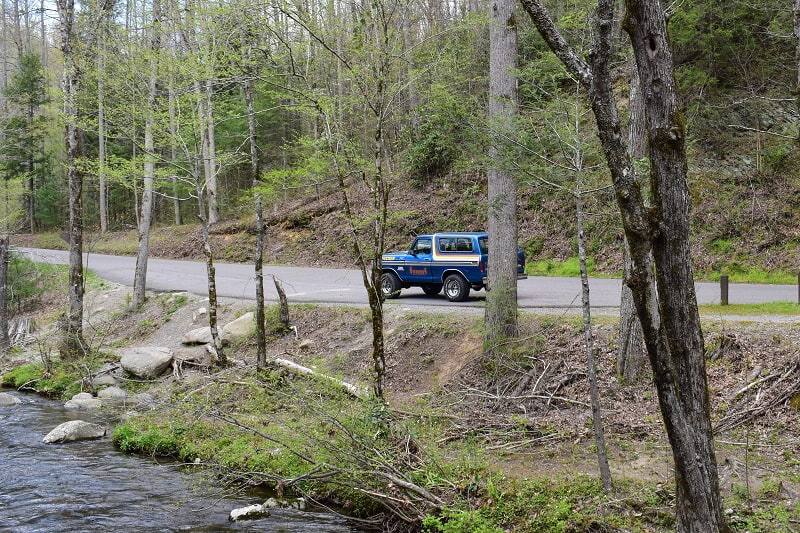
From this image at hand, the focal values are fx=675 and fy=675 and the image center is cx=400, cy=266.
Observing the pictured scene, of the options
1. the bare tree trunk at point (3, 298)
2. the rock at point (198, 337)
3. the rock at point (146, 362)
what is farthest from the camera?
the bare tree trunk at point (3, 298)

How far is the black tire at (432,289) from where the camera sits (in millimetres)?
16969

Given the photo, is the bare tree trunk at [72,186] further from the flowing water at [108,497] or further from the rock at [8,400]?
the flowing water at [108,497]

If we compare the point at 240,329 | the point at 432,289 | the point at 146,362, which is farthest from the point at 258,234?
the point at 432,289

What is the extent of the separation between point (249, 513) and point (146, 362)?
832 centimetres

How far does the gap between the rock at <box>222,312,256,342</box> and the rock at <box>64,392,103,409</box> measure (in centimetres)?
316

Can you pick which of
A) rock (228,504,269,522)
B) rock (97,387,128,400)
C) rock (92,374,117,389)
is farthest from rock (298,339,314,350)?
rock (228,504,269,522)

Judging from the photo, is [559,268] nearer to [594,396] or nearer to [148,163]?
[148,163]

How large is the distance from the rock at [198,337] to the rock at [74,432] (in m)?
4.72

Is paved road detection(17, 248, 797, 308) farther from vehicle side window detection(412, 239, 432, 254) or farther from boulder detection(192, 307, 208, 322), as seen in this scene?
boulder detection(192, 307, 208, 322)

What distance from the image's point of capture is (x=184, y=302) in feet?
66.6

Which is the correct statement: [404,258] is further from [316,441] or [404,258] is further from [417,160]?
[417,160]

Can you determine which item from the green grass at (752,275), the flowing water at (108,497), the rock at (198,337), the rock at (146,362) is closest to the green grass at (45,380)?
the rock at (146,362)

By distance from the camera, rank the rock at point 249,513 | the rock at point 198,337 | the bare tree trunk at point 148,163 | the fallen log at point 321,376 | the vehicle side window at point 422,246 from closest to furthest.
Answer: the rock at point 249,513 → the fallen log at point 321,376 → the bare tree trunk at point 148,163 → the rock at point 198,337 → the vehicle side window at point 422,246

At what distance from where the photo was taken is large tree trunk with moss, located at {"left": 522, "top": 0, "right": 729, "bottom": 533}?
4.38 m
